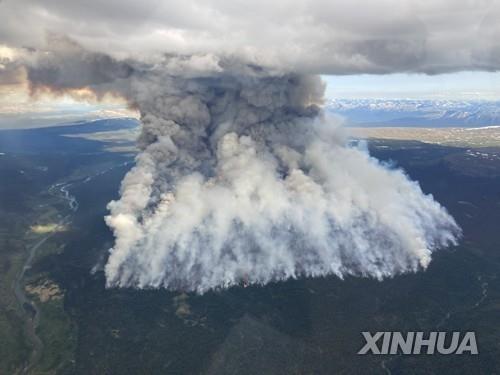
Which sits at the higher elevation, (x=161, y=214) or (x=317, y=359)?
(x=161, y=214)

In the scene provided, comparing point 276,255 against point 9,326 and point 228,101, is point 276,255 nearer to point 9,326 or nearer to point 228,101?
point 228,101

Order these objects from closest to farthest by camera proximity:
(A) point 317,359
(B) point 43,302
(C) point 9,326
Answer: (A) point 317,359 < (C) point 9,326 < (B) point 43,302

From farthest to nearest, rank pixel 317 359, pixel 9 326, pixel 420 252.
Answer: pixel 420 252, pixel 9 326, pixel 317 359

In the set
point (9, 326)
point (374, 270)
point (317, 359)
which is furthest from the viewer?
point (374, 270)

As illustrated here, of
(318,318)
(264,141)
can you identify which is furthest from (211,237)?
(318,318)

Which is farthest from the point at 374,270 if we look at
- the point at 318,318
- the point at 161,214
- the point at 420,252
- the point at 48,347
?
the point at 48,347

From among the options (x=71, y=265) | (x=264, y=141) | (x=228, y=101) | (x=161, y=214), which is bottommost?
(x=71, y=265)

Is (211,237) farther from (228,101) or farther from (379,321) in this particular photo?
(379,321)

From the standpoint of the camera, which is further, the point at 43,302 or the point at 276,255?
the point at 276,255

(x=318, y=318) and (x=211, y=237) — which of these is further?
(x=211, y=237)

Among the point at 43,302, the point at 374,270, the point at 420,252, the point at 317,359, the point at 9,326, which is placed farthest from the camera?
the point at 420,252
